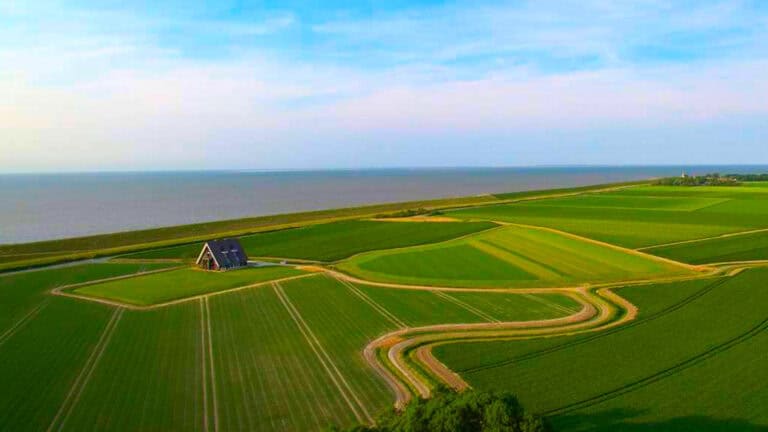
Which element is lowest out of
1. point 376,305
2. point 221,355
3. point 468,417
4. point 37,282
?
point 221,355

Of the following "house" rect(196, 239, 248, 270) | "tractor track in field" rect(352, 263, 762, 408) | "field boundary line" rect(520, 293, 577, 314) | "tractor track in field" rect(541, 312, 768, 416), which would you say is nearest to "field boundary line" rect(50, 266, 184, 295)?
"house" rect(196, 239, 248, 270)

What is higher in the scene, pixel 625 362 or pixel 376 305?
pixel 376 305

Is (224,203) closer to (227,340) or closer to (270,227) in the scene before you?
(270,227)

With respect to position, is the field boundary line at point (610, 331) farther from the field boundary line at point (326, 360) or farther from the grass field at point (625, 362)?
the field boundary line at point (326, 360)

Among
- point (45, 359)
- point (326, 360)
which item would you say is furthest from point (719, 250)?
point (45, 359)

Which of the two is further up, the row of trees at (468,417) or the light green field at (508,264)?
the row of trees at (468,417)

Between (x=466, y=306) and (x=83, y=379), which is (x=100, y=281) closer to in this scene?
(x=83, y=379)

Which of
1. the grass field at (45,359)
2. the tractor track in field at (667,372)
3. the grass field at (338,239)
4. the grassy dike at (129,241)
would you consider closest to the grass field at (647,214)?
the grass field at (338,239)

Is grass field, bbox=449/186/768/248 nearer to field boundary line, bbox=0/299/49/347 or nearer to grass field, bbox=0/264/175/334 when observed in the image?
grass field, bbox=0/264/175/334
